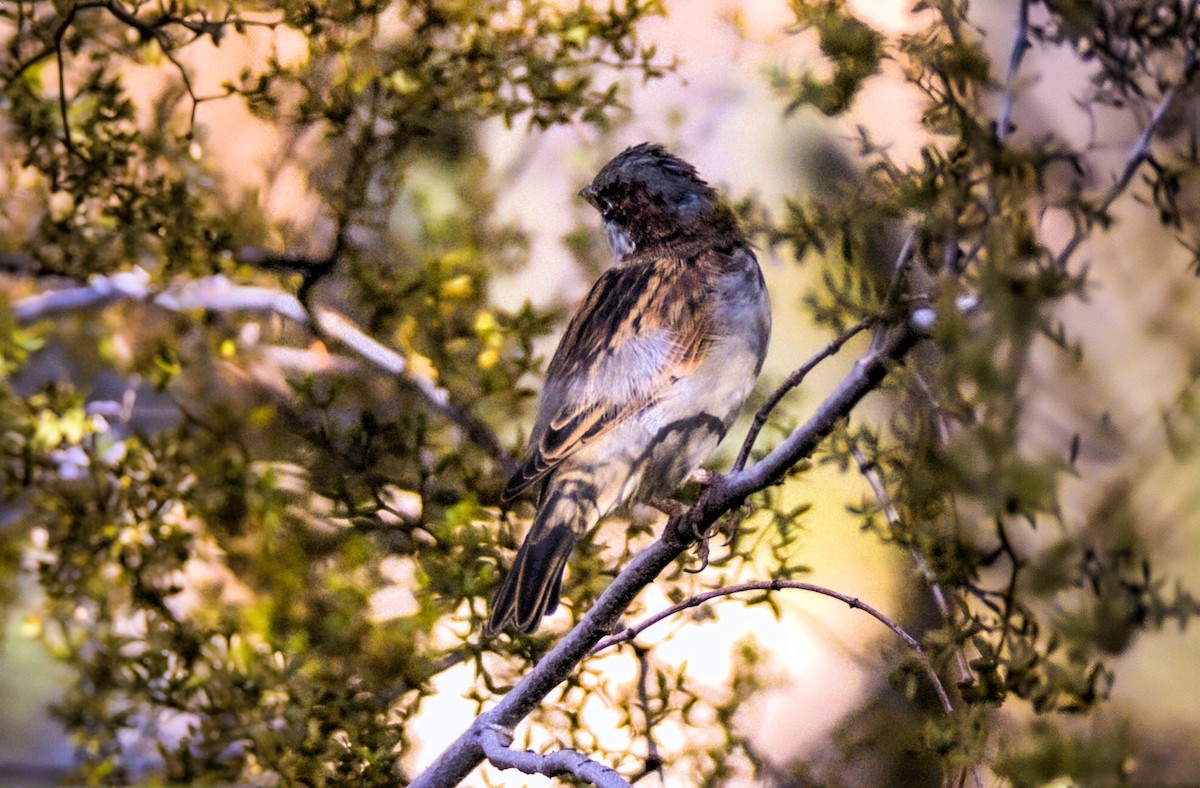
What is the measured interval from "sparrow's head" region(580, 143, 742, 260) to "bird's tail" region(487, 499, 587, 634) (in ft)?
0.75

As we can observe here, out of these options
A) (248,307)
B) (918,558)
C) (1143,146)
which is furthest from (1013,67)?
(248,307)

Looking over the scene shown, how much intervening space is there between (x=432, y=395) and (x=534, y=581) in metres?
0.33

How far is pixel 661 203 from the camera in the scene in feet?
2.74

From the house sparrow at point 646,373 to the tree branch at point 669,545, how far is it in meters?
0.06

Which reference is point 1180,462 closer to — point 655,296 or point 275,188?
point 655,296

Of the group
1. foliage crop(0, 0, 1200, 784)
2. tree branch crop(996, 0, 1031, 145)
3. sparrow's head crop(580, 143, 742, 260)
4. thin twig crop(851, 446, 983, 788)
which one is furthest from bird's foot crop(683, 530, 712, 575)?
tree branch crop(996, 0, 1031, 145)

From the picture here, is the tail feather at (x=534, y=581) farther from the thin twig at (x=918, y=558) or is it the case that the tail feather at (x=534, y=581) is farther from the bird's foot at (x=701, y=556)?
the thin twig at (x=918, y=558)

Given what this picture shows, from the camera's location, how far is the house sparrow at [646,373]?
0.77m

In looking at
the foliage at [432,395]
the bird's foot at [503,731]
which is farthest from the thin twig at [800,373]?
the bird's foot at [503,731]

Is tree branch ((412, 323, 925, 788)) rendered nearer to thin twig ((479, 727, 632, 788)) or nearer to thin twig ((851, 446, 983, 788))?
thin twig ((479, 727, 632, 788))

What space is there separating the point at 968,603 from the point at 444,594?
17.6 inches

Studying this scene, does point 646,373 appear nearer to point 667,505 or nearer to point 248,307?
point 667,505

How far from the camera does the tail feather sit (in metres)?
0.76

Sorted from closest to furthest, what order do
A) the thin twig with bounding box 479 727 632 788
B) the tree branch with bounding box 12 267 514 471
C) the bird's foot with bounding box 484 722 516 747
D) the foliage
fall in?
1. the foliage
2. the thin twig with bounding box 479 727 632 788
3. the bird's foot with bounding box 484 722 516 747
4. the tree branch with bounding box 12 267 514 471
